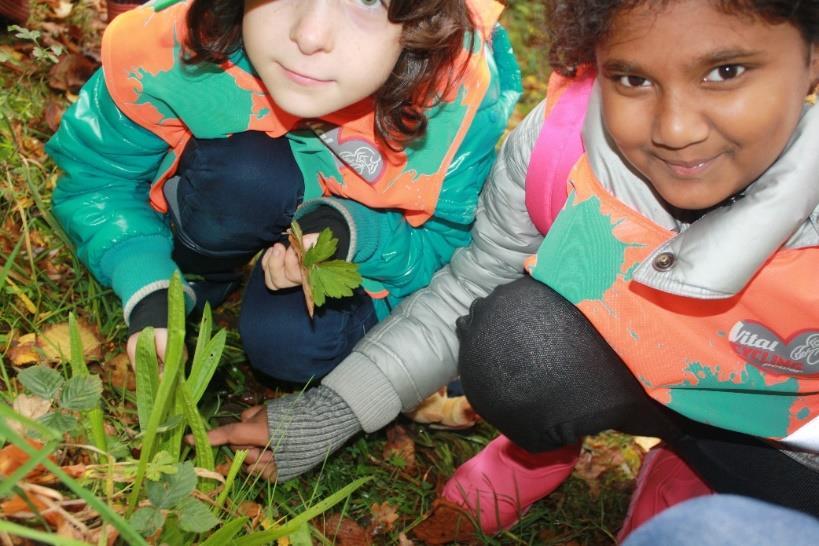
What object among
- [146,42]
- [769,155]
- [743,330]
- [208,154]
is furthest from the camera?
[208,154]

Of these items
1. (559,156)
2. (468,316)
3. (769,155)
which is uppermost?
(769,155)

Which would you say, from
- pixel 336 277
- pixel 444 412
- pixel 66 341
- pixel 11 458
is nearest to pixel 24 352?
pixel 66 341

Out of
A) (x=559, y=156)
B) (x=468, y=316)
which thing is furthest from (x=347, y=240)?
(x=559, y=156)

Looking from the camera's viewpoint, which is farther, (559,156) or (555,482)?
(555,482)

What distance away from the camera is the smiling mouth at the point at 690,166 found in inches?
53.8

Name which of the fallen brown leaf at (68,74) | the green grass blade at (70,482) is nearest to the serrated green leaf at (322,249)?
the green grass blade at (70,482)

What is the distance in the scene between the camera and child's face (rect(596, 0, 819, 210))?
4.06ft

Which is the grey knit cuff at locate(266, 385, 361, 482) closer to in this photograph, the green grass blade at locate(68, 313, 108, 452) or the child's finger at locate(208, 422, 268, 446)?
the child's finger at locate(208, 422, 268, 446)

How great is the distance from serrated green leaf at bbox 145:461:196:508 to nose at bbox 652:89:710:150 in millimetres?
858

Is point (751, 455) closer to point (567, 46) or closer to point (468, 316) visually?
point (468, 316)

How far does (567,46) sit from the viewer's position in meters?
1.55

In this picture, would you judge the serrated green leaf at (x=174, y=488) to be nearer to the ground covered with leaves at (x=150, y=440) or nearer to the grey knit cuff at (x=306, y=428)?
the ground covered with leaves at (x=150, y=440)

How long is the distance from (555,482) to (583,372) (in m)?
0.41

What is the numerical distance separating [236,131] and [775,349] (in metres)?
1.14
